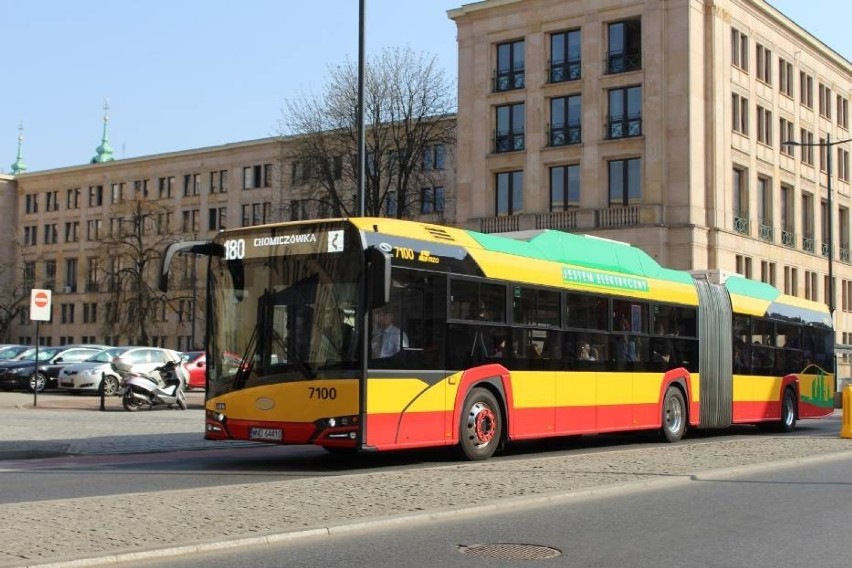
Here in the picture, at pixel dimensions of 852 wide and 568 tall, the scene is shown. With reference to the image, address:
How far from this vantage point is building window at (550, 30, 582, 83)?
184 feet

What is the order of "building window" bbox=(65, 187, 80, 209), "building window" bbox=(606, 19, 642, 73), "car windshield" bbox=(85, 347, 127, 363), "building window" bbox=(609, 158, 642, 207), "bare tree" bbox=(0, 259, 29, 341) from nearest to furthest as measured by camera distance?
"car windshield" bbox=(85, 347, 127, 363) → "building window" bbox=(609, 158, 642, 207) → "building window" bbox=(606, 19, 642, 73) → "bare tree" bbox=(0, 259, 29, 341) → "building window" bbox=(65, 187, 80, 209)

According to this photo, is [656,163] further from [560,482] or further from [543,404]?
[560,482]

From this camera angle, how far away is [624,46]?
54844 millimetres

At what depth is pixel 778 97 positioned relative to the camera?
6072 centimetres

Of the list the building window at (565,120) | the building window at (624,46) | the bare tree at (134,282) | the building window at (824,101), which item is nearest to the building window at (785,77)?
the building window at (824,101)

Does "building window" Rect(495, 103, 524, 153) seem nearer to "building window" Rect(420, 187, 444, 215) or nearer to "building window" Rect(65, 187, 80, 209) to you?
"building window" Rect(420, 187, 444, 215)

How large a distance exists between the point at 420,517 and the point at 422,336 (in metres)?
5.02

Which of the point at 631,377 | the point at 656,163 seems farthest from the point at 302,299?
the point at 656,163

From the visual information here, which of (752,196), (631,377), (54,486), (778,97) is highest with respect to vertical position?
(778,97)

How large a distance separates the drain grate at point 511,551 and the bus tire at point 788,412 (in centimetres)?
1807

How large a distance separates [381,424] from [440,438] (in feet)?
3.87

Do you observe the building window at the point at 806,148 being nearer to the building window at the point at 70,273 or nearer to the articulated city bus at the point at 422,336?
the articulated city bus at the point at 422,336

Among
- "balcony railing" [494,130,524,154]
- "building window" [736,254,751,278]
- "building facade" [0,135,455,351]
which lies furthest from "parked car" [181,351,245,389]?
"building facade" [0,135,455,351]

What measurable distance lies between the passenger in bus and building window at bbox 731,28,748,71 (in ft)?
152
